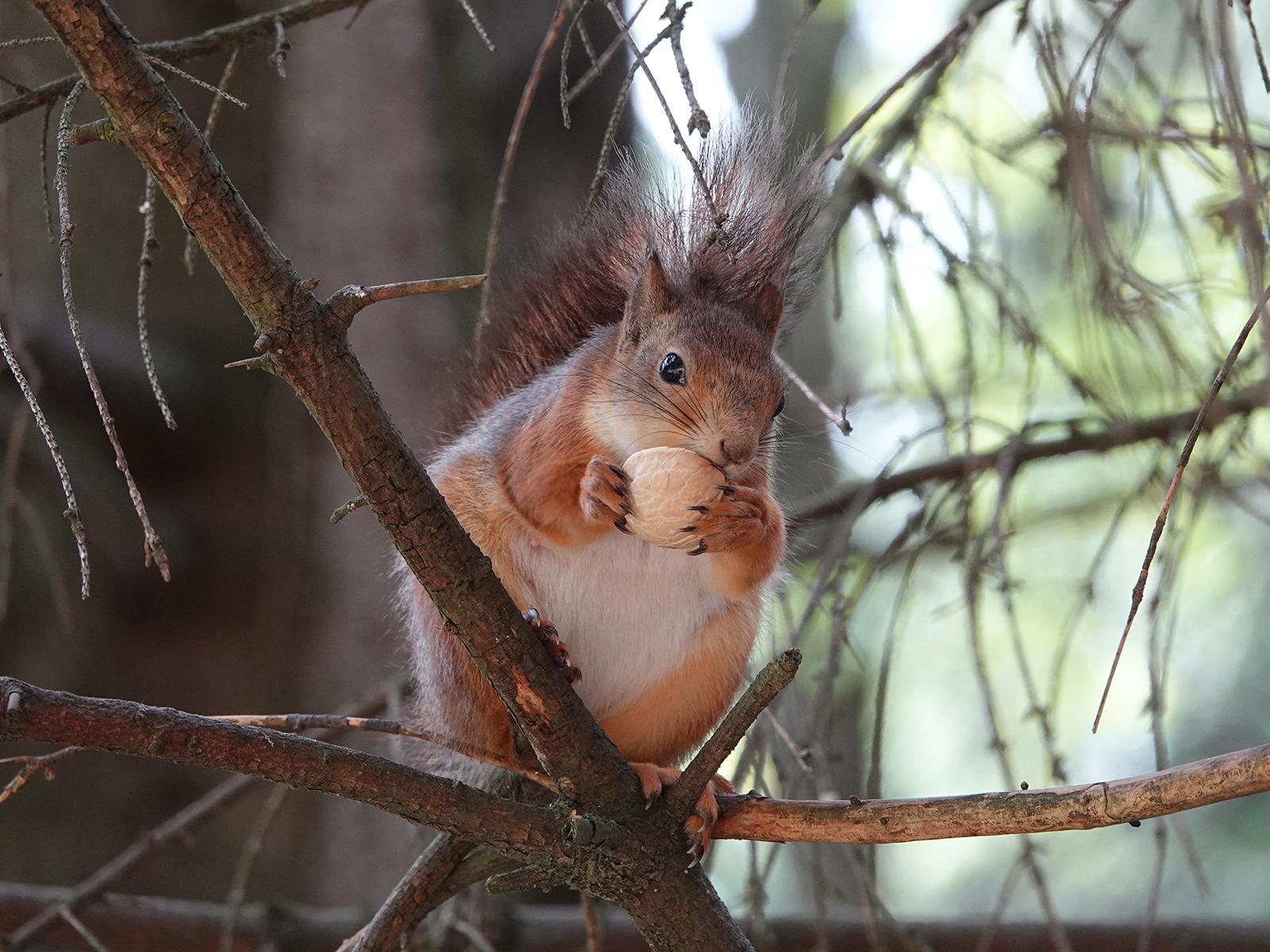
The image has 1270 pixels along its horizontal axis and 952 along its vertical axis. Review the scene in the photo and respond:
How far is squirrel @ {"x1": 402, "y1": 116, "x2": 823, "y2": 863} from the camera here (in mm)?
1624

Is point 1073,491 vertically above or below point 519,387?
above

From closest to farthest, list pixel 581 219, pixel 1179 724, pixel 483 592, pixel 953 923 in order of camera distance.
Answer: pixel 483 592 < pixel 581 219 < pixel 953 923 < pixel 1179 724

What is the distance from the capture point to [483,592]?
111 cm

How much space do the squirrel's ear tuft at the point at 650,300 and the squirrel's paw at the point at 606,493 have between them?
34 cm

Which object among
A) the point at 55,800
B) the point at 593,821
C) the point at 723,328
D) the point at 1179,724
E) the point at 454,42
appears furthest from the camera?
the point at 1179,724

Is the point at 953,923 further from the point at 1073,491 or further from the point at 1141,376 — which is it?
the point at 1073,491

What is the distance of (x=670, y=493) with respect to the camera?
1.49 m

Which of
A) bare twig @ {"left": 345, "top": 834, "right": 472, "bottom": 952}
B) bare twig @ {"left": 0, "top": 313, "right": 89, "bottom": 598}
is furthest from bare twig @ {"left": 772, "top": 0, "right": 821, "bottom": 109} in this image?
bare twig @ {"left": 345, "top": 834, "right": 472, "bottom": 952}

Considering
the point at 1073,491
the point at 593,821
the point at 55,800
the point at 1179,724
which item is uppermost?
the point at 1073,491

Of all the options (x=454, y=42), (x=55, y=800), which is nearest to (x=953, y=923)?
(x=55, y=800)

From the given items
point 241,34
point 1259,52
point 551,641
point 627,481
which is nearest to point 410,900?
point 551,641

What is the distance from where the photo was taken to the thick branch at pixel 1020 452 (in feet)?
5.41

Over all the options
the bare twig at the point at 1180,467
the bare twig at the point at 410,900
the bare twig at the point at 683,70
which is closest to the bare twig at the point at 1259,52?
the bare twig at the point at 1180,467

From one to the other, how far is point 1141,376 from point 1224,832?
7.76ft
